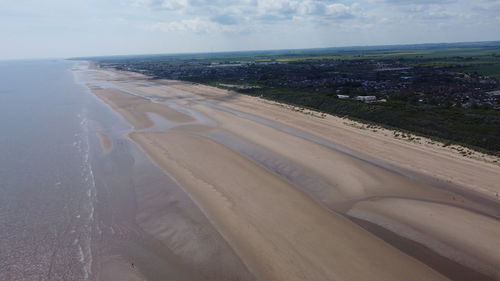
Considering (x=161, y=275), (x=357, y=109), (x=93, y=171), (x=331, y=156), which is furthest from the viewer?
(x=357, y=109)

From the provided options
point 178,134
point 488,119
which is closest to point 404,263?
point 178,134

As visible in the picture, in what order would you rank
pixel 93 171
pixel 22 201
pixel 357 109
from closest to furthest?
pixel 22 201 < pixel 93 171 < pixel 357 109

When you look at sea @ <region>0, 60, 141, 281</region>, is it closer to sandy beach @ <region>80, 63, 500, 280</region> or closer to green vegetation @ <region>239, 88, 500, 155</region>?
sandy beach @ <region>80, 63, 500, 280</region>

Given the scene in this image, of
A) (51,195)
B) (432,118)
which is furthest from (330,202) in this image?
(432,118)

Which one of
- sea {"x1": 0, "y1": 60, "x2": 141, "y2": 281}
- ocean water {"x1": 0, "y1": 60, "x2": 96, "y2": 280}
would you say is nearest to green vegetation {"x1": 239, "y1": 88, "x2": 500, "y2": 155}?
sea {"x1": 0, "y1": 60, "x2": 141, "y2": 281}

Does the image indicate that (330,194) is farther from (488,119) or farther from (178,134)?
(488,119)

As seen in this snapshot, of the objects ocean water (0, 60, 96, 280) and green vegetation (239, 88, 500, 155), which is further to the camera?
green vegetation (239, 88, 500, 155)
